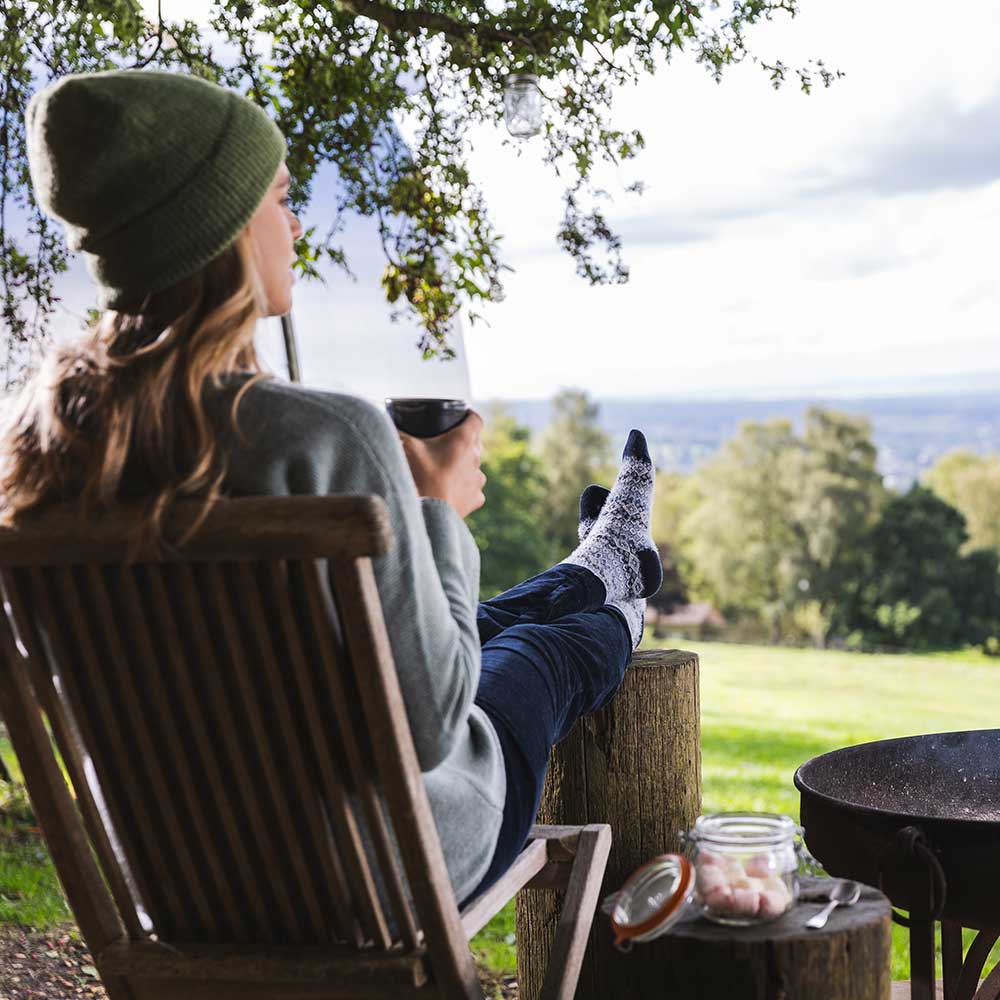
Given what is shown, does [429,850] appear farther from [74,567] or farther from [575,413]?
[575,413]

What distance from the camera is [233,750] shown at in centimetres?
123

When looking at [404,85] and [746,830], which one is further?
[404,85]

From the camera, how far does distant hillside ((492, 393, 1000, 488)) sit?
27906mm

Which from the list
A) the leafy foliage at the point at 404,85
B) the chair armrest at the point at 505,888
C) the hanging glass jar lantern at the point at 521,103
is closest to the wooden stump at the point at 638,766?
the chair armrest at the point at 505,888

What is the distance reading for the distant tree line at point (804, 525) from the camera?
901 inches

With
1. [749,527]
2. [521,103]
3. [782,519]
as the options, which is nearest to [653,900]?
[521,103]

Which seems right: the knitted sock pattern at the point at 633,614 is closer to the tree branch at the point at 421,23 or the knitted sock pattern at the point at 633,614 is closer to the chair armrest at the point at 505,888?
the chair armrest at the point at 505,888

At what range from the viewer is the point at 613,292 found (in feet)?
94.2

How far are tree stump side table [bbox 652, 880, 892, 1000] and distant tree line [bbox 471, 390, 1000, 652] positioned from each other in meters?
17.6

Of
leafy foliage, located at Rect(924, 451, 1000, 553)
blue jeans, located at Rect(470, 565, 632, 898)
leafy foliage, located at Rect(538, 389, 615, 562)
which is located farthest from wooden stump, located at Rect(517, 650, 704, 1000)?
leafy foliage, located at Rect(924, 451, 1000, 553)

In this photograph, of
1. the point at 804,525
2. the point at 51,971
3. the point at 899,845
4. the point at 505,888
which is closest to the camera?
the point at 505,888

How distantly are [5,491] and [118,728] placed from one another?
262 millimetres

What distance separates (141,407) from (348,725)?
1.19ft

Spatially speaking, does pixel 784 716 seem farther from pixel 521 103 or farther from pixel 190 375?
pixel 190 375
